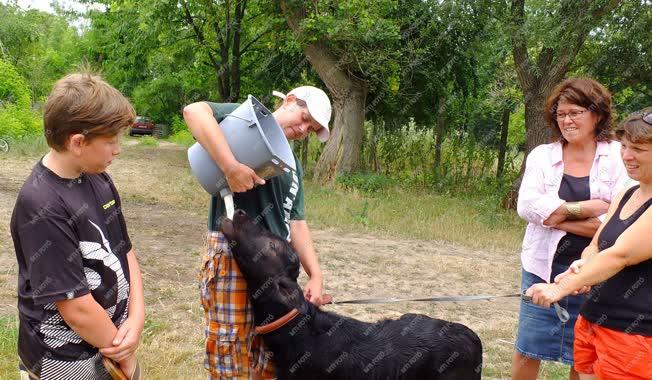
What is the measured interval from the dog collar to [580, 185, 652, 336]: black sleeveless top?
4.36 ft

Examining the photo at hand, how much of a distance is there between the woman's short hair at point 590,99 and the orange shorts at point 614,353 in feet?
3.49

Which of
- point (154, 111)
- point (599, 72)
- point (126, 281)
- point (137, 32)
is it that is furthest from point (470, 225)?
point (154, 111)

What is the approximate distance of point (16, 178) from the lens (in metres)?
10.9

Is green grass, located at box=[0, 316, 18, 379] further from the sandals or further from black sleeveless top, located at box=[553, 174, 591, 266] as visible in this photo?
black sleeveless top, located at box=[553, 174, 591, 266]

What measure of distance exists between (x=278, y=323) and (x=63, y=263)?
40.3 inches

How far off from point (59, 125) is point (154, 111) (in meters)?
34.0

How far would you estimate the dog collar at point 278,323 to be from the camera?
2426 millimetres

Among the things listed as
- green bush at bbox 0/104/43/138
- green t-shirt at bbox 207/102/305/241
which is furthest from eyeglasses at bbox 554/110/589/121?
green bush at bbox 0/104/43/138

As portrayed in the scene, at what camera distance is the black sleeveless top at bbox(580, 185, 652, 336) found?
7.30 ft

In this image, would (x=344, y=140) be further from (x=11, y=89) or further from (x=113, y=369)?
(x=11, y=89)

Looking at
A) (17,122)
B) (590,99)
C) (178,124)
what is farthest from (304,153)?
(178,124)

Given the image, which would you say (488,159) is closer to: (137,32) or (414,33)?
(414,33)

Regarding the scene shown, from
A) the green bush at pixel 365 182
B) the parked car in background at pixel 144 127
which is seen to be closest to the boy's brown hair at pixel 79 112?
the green bush at pixel 365 182

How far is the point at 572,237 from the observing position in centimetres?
292
